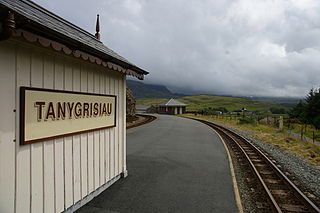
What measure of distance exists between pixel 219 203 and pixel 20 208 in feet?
12.9

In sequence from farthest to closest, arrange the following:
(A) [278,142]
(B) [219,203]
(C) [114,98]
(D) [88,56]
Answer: (A) [278,142] < (C) [114,98] < (B) [219,203] < (D) [88,56]

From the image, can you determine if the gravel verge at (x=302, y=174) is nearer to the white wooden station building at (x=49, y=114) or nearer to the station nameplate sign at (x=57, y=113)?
the white wooden station building at (x=49, y=114)

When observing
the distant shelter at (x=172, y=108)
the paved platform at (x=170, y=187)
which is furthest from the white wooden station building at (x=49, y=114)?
the distant shelter at (x=172, y=108)

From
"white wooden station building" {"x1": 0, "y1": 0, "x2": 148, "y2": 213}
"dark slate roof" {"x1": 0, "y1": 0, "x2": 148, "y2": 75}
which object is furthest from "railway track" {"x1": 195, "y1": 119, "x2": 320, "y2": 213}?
"dark slate roof" {"x1": 0, "y1": 0, "x2": 148, "y2": 75}

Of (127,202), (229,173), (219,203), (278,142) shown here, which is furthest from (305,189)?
(278,142)

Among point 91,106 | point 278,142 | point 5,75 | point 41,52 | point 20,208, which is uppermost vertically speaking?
point 41,52

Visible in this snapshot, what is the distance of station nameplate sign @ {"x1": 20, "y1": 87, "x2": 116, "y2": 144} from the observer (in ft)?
9.89

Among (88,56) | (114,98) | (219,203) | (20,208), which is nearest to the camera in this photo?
(20,208)

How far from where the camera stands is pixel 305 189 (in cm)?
574

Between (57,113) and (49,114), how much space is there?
18cm

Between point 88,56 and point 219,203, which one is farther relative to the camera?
point 219,203

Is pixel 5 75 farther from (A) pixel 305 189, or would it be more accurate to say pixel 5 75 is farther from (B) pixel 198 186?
(A) pixel 305 189

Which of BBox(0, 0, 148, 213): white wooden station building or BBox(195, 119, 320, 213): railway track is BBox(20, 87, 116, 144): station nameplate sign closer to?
BBox(0, 0, 148, 213): white wooden station building

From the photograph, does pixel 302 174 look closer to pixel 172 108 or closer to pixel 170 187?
pixel 170 187
